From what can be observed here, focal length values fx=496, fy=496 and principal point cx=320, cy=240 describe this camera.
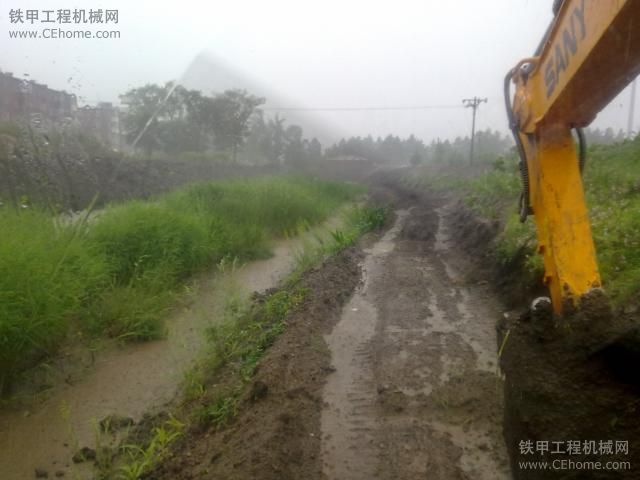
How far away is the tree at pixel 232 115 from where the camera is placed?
19859 millimetres

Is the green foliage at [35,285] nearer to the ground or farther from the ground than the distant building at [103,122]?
nearer to the ground

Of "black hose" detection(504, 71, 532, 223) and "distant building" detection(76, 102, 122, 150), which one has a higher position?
"distant building" detection(76, 102, 122, 150)

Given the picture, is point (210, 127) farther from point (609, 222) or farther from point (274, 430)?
point (274, 430)

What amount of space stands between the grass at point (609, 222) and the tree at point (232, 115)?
12.5 metres

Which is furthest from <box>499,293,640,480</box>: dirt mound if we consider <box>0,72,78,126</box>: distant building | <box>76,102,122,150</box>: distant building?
<box>76,102,122,150</box>: distant building

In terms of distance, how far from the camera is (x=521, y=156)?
9.96ft

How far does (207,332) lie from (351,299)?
1.98 meters

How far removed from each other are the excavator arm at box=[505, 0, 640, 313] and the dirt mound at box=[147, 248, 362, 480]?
1.68m

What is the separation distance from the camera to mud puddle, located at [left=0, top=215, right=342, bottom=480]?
3330 mm

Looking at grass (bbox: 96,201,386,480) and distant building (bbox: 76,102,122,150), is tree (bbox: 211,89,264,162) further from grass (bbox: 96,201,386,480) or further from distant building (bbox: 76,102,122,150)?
grass (bbox: 96,201,386,480)

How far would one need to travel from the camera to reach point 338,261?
24.7 ft

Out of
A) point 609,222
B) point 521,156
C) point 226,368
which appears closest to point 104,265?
point 226,368

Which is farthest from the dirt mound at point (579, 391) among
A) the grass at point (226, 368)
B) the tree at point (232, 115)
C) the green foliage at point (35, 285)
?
the tree at point (232, 115)

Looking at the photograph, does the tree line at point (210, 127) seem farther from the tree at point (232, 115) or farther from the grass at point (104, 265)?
the grass at point (104, 265)
